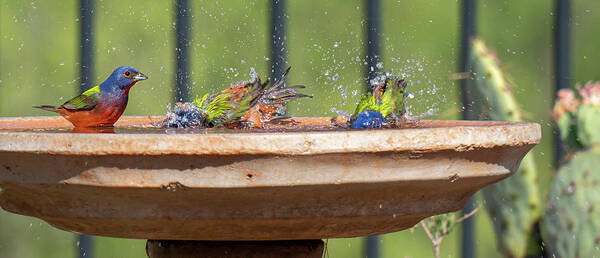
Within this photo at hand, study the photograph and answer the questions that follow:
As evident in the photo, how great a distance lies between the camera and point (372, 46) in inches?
140

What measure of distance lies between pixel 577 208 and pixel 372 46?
1091 mm

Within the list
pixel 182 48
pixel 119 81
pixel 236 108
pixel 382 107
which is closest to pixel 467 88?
pixel 182 48

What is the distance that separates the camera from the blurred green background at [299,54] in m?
3.44

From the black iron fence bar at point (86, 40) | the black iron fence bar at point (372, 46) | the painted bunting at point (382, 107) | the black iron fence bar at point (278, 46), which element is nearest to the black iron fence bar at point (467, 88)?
the black iron fence bar at point (372, 46)

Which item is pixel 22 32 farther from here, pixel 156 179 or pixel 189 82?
pixel 156 179

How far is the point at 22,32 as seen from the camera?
3.42m

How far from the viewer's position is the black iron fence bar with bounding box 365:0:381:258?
353 cm

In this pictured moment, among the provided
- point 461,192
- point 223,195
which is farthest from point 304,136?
point 461,192

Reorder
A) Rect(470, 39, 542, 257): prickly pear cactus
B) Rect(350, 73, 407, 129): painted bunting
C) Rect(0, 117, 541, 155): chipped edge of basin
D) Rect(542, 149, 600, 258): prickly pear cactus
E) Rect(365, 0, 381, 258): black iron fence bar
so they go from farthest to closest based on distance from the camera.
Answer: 1. Rect(365, 0, 381, 258): black iron fence bar
2. Rect(470, 39, 542, 257): prickly pear cactus
3. Rect(542, 149, 600, 258): prickly pear cactus
4. Rect(350, 73, 407, 129): painted bunting
5. Rect(0, 117, 541, 155): chipped edge of basin

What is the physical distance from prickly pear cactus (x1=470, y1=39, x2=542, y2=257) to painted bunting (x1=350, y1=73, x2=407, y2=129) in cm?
124

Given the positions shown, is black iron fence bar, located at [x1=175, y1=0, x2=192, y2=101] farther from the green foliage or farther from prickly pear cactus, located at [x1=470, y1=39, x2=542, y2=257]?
the green foliage

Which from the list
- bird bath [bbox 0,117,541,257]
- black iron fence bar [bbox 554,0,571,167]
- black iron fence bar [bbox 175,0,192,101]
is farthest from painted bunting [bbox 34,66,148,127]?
black iron fence bar [bbox 554,0,571,167]

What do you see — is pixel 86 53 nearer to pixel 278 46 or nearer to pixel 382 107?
pixel 278 46

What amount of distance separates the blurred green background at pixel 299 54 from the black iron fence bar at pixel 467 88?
0.10 feet
